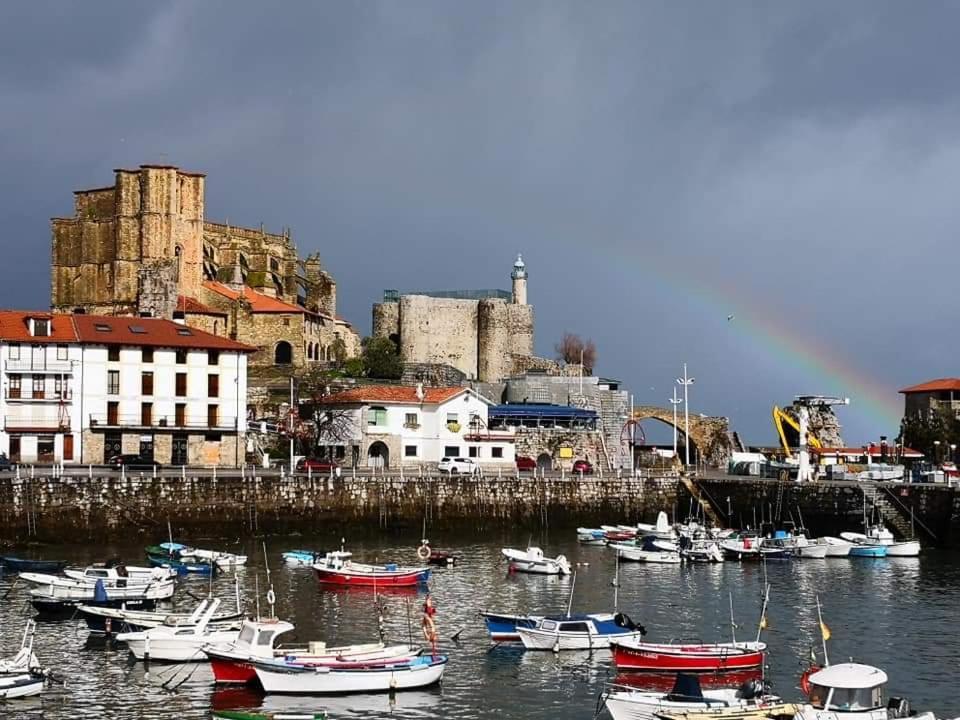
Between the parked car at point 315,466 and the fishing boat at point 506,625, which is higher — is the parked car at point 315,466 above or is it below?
above

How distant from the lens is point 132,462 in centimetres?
7800

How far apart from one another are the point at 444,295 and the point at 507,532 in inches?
2127

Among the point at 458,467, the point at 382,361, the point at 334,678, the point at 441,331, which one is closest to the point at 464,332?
the point at 441,331

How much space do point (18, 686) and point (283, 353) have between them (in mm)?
81555

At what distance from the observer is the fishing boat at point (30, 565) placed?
2137 inches

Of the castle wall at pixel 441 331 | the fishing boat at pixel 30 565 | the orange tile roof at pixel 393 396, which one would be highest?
the castle wall at pixel 441 331

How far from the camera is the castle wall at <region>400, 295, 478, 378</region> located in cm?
12562

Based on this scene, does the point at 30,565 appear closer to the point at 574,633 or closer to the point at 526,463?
the point at 574,633

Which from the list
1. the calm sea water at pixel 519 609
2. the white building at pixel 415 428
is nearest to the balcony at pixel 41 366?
the white building at pixel 415 428

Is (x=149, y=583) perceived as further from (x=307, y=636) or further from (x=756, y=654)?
(x=756, y=654)

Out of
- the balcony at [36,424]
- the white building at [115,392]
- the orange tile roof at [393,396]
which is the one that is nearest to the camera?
the balcony at [36,424]

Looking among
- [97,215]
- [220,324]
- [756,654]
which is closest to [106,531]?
[756,654]

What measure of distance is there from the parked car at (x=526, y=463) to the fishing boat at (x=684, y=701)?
204ft

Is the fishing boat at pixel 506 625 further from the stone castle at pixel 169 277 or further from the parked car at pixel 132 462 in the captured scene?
the stone castle at pixel 169 277
